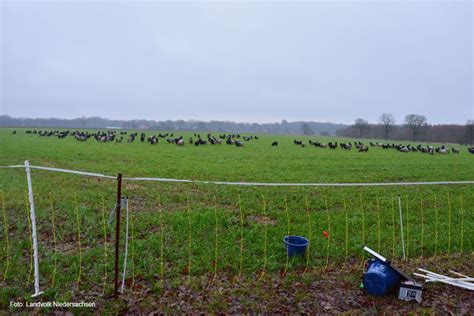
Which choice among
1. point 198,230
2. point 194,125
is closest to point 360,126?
point 194,125

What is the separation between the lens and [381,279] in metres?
4.20

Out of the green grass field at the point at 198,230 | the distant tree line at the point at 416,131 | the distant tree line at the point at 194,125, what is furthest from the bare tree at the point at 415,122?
the green grass field at the point at 198,230

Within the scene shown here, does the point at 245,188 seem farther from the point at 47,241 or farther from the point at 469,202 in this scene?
the point at 469,202

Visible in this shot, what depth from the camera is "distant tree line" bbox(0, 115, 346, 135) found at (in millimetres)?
143000

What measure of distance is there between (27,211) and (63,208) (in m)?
0.78

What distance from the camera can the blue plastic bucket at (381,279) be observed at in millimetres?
4199

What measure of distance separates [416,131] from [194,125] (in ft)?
328

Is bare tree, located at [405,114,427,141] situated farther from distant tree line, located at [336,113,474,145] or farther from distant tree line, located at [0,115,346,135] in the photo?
distant tree line, located at [0,115,346,135]

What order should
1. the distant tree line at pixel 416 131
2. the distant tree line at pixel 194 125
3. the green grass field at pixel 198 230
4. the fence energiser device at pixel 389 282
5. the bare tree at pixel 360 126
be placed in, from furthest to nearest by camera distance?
the distant tree line at pixel 194 125 → the bare tree at pixel 360 126 → the distant tree line at pixel 416 131 → the green grass field at pixel 198 230 → the fence energiser device at pixel 389 282

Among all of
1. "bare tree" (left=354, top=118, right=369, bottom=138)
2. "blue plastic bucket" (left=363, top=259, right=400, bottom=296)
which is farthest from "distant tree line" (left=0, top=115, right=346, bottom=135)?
"blue plastic bucket" (left=363, top=259, right=400, bottom=296)

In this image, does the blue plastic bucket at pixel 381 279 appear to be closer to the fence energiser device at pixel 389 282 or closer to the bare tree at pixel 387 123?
the fence energiser device at pixel 389 282

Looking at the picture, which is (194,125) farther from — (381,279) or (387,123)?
(381,279)

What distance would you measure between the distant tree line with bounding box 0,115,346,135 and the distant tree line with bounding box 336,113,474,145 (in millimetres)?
32003

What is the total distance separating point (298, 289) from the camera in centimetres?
443
